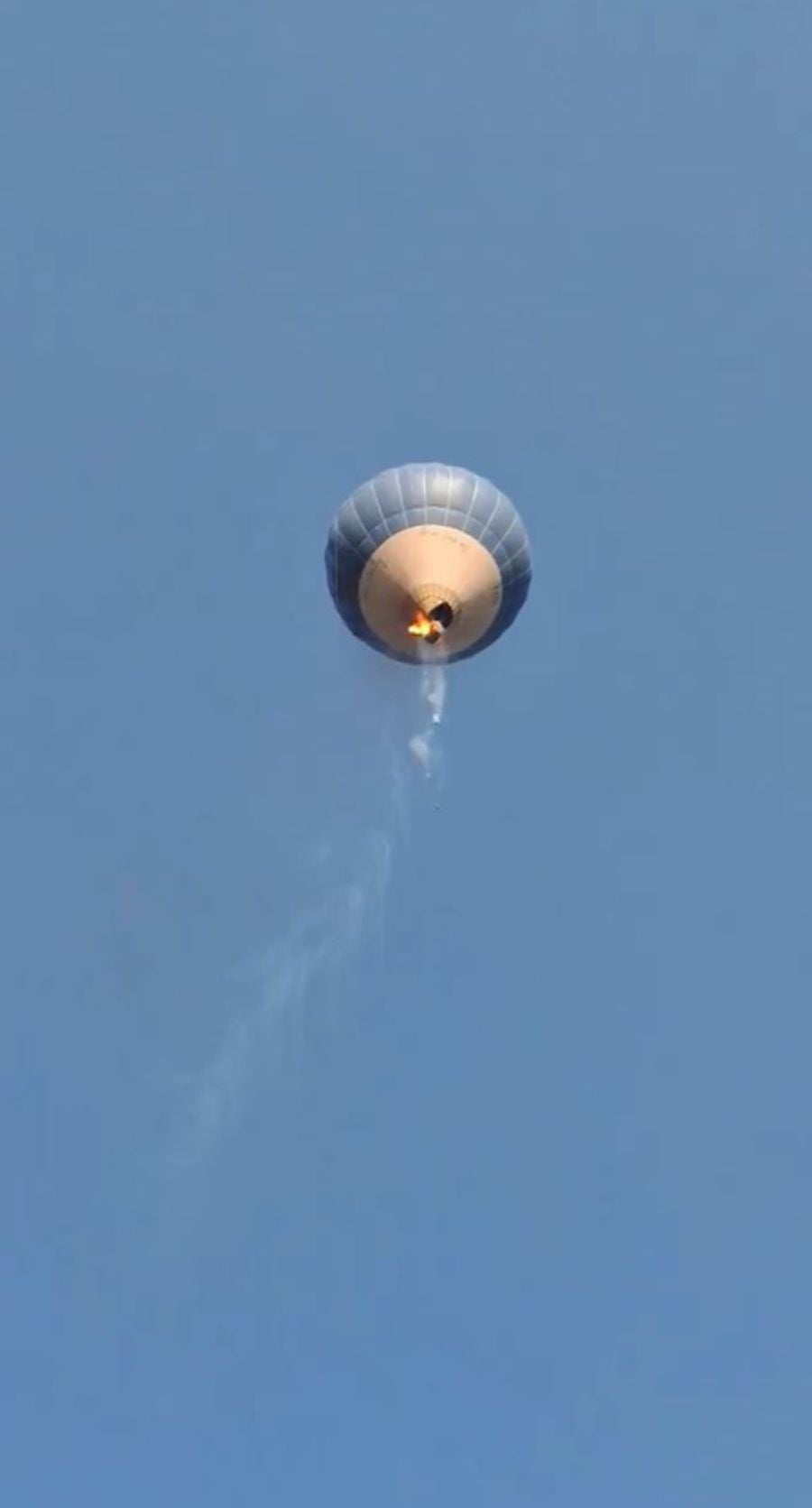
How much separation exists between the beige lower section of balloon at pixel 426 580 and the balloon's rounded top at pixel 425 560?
0.06ft

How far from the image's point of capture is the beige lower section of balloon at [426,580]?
48688 millimetres

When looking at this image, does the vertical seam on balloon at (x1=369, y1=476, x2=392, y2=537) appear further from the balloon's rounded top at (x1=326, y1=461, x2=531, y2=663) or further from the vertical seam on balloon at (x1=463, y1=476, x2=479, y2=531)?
the vertical seam on balloon at (x1=463, y1=476, x2=479, y2=531)

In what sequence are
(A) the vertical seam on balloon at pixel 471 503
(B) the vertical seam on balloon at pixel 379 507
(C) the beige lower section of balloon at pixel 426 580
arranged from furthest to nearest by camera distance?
1. (A) the vertical seam on balloon at pixel 471 503
2. (B) the vertical seam on balloon at pixel 379 507
3. (C) the beige lower section of balloon at pixel 426 580

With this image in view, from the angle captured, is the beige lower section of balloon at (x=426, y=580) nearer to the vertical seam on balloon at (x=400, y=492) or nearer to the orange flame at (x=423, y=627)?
the orange flame at (x=423, y=627)

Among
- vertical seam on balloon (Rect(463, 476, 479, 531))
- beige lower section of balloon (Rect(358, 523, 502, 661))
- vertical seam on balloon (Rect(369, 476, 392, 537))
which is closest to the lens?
beige lower section of balloon (Rect(358, 523, 502, 661))

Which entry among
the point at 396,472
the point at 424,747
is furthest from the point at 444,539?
the point at 424,747

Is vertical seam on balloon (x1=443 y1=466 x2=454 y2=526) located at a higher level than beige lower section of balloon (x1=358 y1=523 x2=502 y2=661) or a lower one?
higher

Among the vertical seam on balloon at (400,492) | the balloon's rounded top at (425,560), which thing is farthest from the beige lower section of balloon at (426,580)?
the vertical seam on balloon at (400,492)

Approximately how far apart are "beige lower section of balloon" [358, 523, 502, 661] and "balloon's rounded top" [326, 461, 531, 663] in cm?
2

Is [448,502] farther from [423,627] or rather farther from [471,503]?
[423,627]

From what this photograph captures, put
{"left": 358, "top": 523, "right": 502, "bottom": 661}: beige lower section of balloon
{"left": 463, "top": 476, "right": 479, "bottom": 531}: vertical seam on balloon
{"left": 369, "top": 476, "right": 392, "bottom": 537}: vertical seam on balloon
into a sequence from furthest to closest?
{"left": 463, "top": 476, "right": 479, "bottom": 531}: vertical seam on balloon → {"left": 369, "top": 476, "right": 392, "bottom": 537}: vertical seam on balloon → {"left": 358, "top": 523, "right": 502, "bottom": 661}: beige lower section of balloon

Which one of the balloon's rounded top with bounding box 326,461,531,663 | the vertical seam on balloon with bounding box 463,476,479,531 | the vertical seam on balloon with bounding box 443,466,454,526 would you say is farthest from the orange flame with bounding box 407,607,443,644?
the vertical seam on balloon with bounding box 463,476,479,531

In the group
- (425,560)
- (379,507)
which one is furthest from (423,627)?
(379,507)

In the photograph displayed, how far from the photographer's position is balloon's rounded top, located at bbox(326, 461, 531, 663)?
1922 inches
